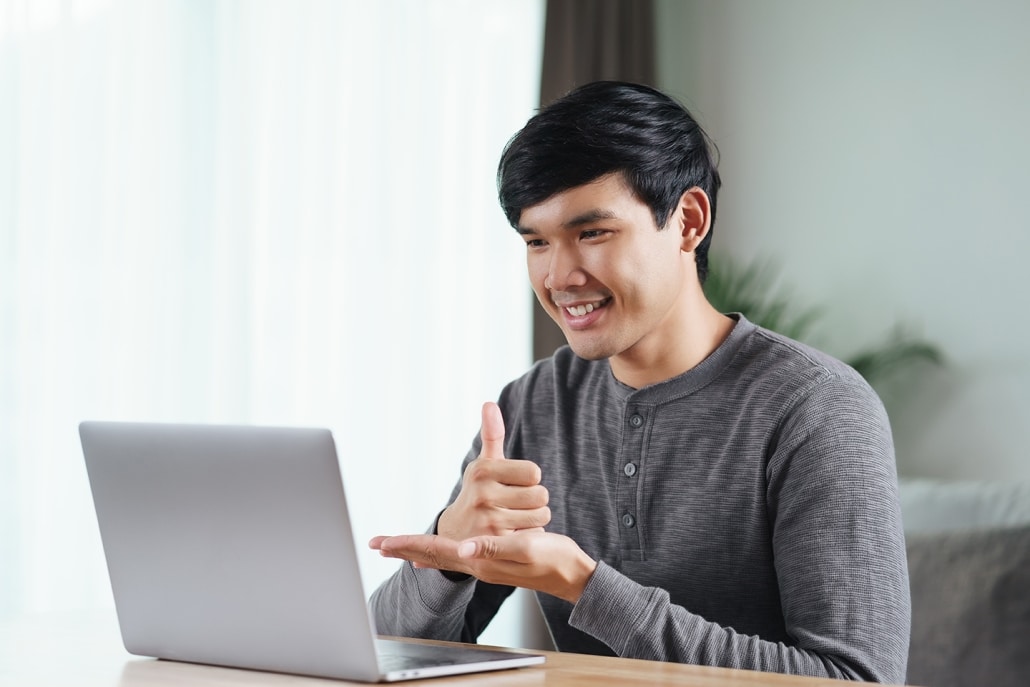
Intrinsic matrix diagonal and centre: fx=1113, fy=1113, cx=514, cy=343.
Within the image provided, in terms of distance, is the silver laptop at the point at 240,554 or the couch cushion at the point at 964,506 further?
the couch cushion at the point at 964,506

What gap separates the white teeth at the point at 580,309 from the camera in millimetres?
1564

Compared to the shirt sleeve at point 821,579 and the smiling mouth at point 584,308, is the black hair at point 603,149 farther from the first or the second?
the shirt sleeve at point 821,579

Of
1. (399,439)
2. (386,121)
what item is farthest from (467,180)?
(399,439)

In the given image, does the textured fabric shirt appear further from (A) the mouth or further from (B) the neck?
(A) the mouth

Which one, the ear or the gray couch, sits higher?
the ear

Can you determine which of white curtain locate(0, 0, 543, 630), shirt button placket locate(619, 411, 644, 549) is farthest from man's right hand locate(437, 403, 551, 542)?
white curtain locate(0, 0, 543, 630)

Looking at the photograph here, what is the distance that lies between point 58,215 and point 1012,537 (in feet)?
6.67

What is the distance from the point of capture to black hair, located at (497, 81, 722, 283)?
1507mm

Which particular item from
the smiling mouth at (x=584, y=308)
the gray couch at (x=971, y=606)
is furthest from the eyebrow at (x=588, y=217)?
the gray couch at (x=971, y=606)

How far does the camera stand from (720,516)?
4.87 ft

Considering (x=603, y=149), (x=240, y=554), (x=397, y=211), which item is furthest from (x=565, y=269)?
(x=397, y=211)

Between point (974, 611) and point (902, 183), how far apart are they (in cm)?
145

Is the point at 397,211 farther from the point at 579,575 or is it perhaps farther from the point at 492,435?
the point at 579,575

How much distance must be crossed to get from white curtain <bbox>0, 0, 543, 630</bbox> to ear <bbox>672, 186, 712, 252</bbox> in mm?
921
